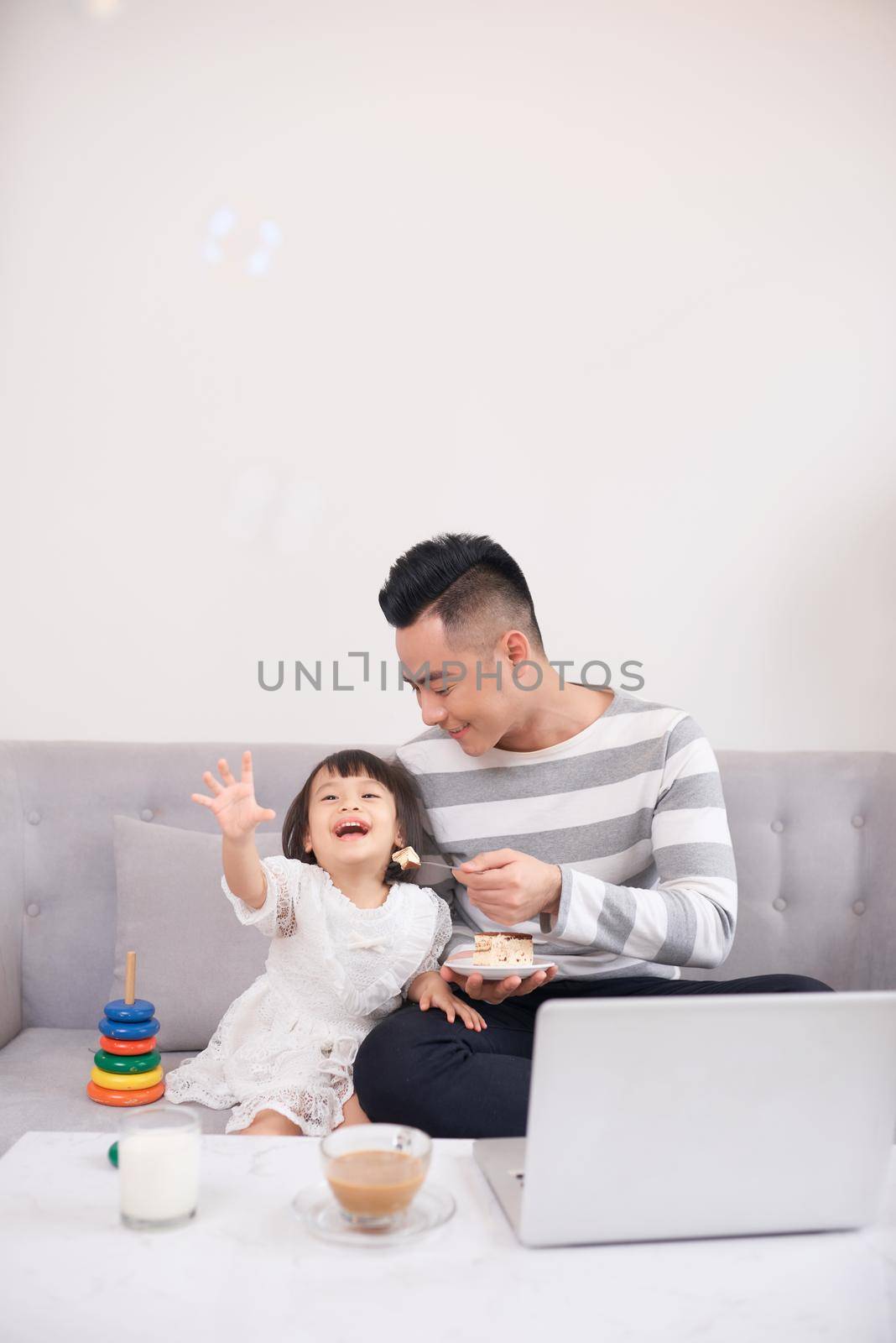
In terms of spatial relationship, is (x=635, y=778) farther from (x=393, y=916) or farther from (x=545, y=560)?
(x=545, y=560)

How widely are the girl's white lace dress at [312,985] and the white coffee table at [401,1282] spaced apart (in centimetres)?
70

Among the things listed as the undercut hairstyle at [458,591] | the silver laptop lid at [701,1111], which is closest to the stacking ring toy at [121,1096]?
the undercut hairstyle at [458,591]

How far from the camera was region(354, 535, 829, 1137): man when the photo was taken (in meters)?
1.60

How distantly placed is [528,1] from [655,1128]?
97.6 inches

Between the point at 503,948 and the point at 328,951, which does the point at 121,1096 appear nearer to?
the point at 328,951

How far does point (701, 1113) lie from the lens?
0.96 meters

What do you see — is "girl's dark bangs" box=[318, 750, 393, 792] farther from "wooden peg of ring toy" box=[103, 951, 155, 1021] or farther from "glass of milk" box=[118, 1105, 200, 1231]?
"glass of milk" box=[118, 1105, 200, 1231]

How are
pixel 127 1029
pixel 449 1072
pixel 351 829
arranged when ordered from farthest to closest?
pixel 351 829 < pixel 127 1029 < pixel 449 1072

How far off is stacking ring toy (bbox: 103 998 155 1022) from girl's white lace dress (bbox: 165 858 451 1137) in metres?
0.14

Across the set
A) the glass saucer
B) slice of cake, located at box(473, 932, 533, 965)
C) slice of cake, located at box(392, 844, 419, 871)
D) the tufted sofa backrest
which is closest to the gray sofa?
the tufted sofa backrest

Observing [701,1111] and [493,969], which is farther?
[493,969]

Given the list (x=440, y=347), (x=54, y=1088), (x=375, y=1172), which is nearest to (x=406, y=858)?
(x=54, y=1088)

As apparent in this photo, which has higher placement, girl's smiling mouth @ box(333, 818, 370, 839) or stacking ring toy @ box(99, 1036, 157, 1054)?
girl's smiling mouth @ box(333, 818, 370, 839)

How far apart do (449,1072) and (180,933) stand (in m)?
0.71
